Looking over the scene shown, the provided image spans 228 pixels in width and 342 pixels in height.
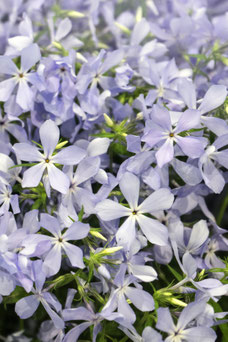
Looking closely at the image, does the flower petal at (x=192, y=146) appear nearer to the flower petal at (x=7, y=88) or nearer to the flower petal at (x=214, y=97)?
the flower petal at (x=214, y=97)

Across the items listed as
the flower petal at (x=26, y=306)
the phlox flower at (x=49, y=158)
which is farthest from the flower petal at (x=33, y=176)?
the flower petal at (x=26, y=306)

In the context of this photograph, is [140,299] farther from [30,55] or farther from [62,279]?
[30,55]

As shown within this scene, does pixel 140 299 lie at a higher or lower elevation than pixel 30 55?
lower

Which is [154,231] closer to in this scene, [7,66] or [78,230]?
[78,230]

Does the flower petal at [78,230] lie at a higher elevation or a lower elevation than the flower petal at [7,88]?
lower

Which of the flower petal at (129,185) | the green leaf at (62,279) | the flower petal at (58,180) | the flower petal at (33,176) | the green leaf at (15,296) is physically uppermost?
the flower petal at (33,176)

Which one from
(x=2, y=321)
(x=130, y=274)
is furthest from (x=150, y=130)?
(x=2, y=321)

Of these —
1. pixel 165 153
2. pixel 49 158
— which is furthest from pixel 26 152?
pixel 165 153

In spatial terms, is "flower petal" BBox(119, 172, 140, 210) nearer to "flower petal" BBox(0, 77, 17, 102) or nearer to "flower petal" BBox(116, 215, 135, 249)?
"flower petal" BBox(116, 215, 135, 249)

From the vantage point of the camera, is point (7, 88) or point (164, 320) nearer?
point (164, 320)
